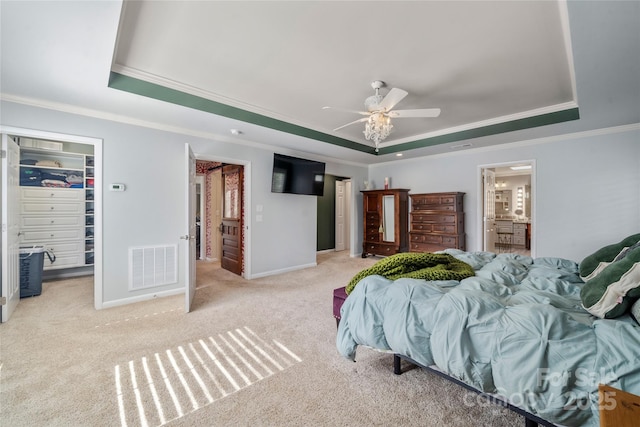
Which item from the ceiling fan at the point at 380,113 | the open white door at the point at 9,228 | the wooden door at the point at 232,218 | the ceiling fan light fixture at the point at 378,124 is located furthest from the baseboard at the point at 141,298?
the ceiling fan light fixture at the point at 378,124

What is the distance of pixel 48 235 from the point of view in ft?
14.4

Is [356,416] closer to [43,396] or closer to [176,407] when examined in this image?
[176,407]

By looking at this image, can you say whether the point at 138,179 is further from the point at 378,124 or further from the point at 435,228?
the point at 435,228

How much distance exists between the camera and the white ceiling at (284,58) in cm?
182

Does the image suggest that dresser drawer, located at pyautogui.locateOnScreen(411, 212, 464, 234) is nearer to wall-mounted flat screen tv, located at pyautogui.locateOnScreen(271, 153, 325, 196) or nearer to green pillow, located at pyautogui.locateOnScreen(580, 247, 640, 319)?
wall-mounted flat screen tv, located at pyautogui.locateOnScreen(271, 153, 325, 196)

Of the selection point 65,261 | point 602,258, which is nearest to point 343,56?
point 602,258

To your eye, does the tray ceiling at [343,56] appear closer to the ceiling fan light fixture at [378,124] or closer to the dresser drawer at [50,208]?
the ceiling fan light fixture at [378,124]

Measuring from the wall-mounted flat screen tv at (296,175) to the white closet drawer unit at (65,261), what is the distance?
3535 mm

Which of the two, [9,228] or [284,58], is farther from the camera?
[9,228]

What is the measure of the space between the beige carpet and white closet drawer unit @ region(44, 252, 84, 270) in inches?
56.2

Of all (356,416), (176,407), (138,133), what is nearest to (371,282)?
(356,416)

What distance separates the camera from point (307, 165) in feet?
17.0

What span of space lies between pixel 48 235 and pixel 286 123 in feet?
14.2

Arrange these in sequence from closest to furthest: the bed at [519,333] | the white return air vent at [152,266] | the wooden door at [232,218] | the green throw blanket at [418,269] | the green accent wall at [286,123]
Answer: the bed at [519,333], the green throw blanket at [418,269], the green accent wall at [286,123], the white return air vent at [152,266], the wooden door at [232,218]
